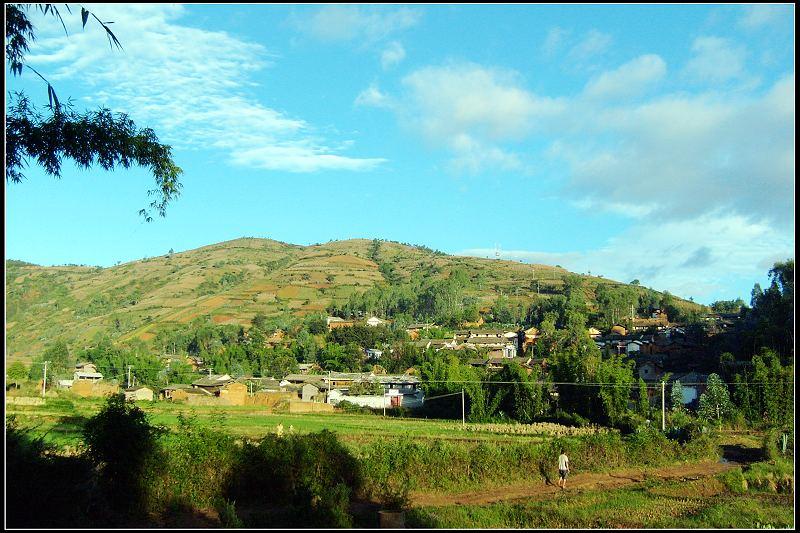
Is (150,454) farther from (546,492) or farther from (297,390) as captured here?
(297,390)

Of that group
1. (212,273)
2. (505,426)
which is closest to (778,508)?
(505,426)

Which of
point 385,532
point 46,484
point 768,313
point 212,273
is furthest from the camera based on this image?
point 212,273

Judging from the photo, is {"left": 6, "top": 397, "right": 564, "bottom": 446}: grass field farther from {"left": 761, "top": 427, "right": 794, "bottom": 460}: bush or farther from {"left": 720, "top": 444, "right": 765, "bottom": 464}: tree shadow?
{"left": 761, "top": 427, "right": 794, "bottom": 460}: bush

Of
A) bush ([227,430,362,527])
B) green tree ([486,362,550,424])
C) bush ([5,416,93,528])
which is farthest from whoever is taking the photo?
green tree ([486,362,550,424])

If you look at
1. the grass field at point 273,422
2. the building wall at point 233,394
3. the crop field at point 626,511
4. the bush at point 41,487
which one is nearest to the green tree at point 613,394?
the grass field at point 273,422

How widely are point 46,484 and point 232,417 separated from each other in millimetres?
36848

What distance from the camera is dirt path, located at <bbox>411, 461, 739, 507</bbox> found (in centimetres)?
1948

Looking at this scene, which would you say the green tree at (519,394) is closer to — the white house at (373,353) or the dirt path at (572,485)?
the dirt path at (572,485)

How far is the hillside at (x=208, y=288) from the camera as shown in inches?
4421

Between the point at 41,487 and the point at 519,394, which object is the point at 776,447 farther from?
the point at 41,487

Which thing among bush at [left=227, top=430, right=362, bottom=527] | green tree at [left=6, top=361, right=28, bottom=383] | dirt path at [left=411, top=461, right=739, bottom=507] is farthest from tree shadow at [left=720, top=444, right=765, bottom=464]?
green tree at [left=6, top=361, right=28, bottom=383]

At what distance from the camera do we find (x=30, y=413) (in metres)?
39.2

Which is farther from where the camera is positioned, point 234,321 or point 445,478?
point 234,321

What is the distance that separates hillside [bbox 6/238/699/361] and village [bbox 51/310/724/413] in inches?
1112
